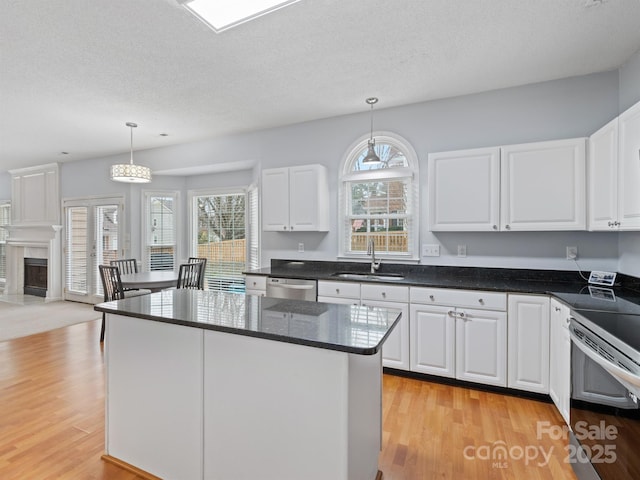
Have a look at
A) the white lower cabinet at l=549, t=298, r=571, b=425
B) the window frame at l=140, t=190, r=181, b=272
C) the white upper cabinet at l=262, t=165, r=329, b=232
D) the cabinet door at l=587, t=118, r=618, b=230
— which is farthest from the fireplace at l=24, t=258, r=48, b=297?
the cabinet door at l=587, t=118, r=618, b=230

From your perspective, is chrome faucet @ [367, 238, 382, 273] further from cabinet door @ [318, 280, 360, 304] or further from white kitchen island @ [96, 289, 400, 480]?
white kitchen island @ [96, 289, 400, 480]

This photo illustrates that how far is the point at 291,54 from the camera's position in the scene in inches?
99.3

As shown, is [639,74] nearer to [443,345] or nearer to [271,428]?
[443,345]

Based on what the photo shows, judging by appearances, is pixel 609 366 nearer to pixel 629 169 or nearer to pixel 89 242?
pixel 629 169

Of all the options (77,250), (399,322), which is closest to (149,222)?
(77,250)

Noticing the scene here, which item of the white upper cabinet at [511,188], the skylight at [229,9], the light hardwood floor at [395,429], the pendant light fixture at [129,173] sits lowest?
the light hardwood floor at [395,429]

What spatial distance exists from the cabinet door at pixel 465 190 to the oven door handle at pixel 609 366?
1.42m

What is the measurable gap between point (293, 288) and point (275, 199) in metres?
1.18

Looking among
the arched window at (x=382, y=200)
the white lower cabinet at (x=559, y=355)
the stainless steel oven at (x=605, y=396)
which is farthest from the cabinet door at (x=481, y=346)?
the arched window at (x=382, y=200)

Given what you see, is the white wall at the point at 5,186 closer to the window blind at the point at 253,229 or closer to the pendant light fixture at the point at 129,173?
the pendant light fixture at the point at 129,173

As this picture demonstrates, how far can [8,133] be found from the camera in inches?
176

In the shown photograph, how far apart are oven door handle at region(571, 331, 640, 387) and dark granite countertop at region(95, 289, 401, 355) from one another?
35.2 inches

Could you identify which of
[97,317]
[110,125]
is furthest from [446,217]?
[97,317]

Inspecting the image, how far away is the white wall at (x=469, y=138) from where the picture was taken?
2.87 metres
